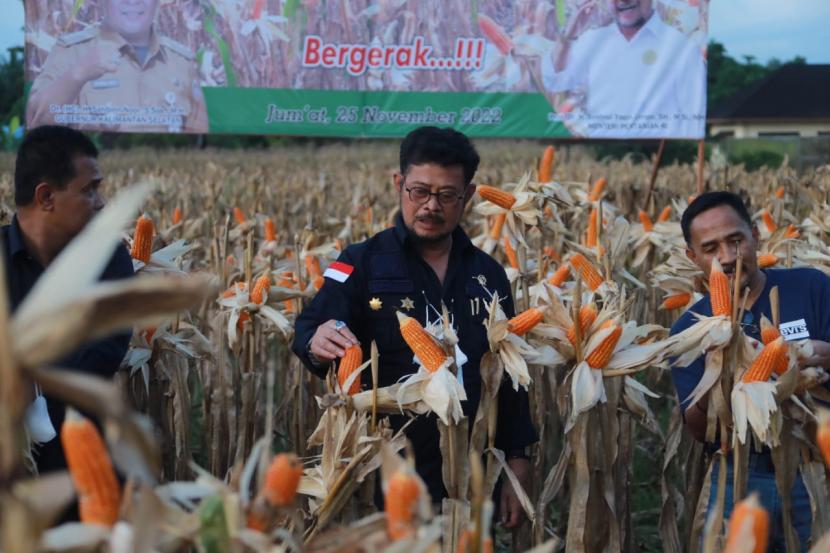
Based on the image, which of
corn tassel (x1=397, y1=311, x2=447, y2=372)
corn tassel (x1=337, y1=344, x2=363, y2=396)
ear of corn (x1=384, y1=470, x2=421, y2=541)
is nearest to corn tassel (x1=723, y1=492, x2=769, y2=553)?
ear of corn (x1=384, y1=470, x2=421, y2=541)

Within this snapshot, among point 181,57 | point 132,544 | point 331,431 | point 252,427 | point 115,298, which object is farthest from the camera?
point 181,57

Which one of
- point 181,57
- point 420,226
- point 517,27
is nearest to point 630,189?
point 517,27

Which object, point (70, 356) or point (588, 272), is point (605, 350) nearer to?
point (588, 272)

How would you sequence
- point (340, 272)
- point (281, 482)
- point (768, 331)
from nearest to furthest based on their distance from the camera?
point (281, 482) → point (768, 331) → point (340, 272)

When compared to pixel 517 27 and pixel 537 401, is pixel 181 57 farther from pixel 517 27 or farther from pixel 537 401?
pixel 537 401

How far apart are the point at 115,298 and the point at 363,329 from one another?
2526 millimetres

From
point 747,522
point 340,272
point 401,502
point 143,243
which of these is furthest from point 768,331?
point 143,243

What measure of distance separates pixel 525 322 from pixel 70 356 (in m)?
1.52

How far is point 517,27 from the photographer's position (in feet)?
27.3

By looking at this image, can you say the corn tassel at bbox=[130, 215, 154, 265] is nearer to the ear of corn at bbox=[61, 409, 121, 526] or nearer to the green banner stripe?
the ear of corn at bbox=[61, 409, 121, 526]

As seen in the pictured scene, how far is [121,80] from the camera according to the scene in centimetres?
763

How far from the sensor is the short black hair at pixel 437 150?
3551mm

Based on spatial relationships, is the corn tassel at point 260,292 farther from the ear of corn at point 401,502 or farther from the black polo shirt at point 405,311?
the ear of corn at point 401,502

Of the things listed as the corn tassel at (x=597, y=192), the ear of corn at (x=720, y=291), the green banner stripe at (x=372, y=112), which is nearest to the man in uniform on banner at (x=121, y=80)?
the green banner stripe at (x=372, y=112)
